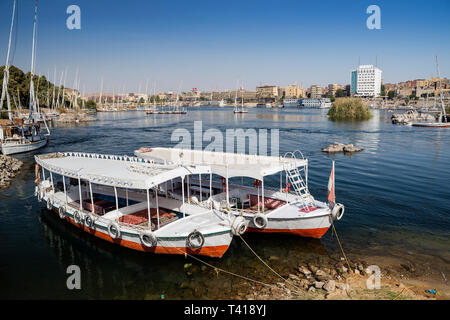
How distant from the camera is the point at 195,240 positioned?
1379 centimetres

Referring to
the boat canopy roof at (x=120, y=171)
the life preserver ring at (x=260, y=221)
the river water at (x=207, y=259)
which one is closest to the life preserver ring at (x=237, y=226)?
the river water at (x=207, y=259)

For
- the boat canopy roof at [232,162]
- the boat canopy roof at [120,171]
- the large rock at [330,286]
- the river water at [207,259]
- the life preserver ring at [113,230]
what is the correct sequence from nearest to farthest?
the large rock at [330,286] < the river water at [207,259] < the boat canopy roof at [120,171] < the life preserver ring at [113,230] < the boat canopy roof at [232,162]

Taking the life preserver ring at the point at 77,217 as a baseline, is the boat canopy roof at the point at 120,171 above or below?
above

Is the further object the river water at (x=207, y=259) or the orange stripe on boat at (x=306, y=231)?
the orange stripe on boat at (x=306, y=231)

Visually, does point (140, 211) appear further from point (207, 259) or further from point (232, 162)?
point (232, 162)

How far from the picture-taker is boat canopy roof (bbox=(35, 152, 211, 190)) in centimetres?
1475

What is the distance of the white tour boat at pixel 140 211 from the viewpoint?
1406cm

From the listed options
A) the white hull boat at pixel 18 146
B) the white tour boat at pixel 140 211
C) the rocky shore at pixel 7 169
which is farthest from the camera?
the white hull boat at pixel 18 146

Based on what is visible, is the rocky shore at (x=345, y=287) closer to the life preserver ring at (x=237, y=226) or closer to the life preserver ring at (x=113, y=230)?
the life preserver ring at (x=237, y=226)

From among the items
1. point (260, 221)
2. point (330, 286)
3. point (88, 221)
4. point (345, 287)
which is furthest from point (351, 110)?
point (88, 221)

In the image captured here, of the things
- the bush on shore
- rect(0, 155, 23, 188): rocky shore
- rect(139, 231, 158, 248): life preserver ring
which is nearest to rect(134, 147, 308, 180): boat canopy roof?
rect(139, 231, 158, 248): life preserver ring

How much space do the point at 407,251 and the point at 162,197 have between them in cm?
1365

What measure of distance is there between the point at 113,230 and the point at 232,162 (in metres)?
7.71

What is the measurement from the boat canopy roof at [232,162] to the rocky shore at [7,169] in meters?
15.8
